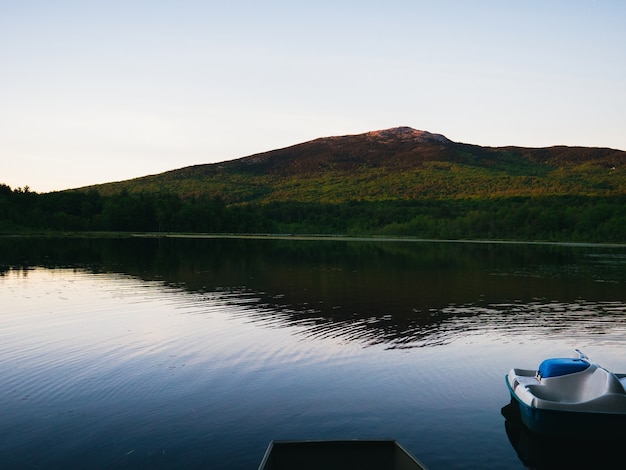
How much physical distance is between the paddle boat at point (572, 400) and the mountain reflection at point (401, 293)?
7.93 metres

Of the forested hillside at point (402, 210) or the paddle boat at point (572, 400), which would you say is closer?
the paddle boat at point (572, 400)

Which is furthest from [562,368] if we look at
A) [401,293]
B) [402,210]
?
[402,210]

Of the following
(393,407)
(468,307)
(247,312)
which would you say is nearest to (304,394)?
(393,407)

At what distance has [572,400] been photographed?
13234 millimetres

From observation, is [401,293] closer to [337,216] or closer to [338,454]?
[338,454]

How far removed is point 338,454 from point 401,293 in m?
A: 27.1

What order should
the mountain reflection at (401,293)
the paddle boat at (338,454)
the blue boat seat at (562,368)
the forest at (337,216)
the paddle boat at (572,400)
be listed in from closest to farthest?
1. the paddle boat at (338,454)
2. the paddle boat at (572,400)
3. the blue boat seat at (562,368)
4. the mountain reflection at (401,293)
5. the forest at (337,216)

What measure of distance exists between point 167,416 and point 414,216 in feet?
470

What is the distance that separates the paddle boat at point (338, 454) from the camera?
30.9 feet

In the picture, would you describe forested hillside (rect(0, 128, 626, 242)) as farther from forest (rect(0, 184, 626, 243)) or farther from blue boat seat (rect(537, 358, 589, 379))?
blue boat seat (rect(537, 358, 589, 379))

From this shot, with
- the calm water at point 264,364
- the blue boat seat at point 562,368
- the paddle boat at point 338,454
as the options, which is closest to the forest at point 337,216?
the calm water at point 264,364

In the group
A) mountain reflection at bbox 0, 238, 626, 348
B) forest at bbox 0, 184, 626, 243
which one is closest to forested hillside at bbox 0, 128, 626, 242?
forest at bbox 0, 184, 626, 243

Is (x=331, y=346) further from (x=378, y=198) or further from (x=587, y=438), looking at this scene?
(x=378, y=198)

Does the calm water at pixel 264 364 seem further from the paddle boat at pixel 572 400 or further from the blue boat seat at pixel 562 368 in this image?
the blue boat seat at pixel 562 368
